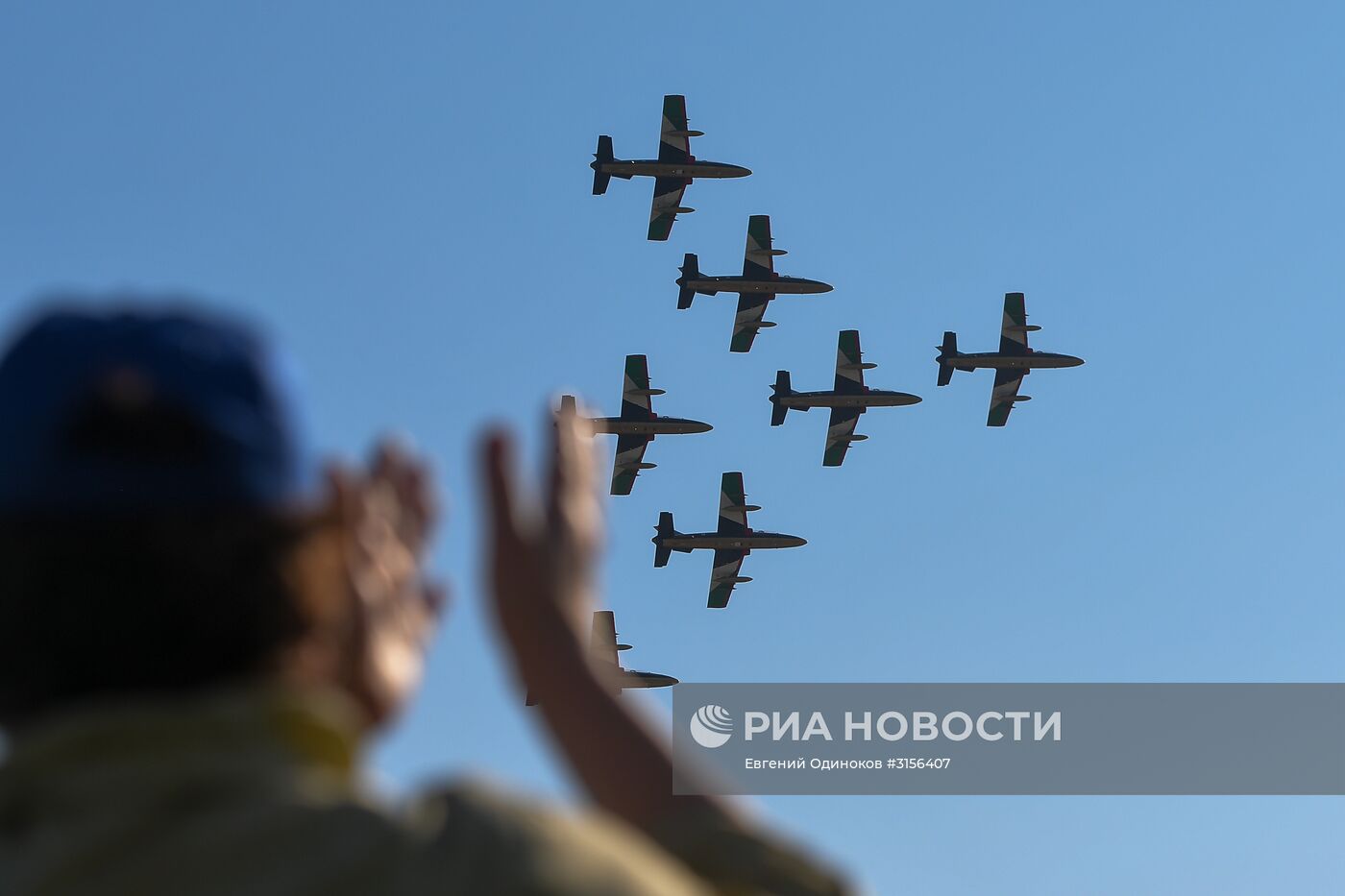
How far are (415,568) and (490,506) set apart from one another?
0.12 meters

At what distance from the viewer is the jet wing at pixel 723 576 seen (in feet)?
279

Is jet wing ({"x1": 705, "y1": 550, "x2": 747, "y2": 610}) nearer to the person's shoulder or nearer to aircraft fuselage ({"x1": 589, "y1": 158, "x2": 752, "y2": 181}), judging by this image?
aircraft fuselage ({"x1": 589, "y1": 158, "x2": 752, "y2": 181})

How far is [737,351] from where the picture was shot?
272 ft

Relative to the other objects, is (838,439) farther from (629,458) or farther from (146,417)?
(146,417)

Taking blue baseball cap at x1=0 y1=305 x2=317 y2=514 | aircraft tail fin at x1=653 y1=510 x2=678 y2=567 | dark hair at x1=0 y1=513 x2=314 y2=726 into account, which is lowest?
dark hair at x1=0 y1=513 x2=314 y2=726

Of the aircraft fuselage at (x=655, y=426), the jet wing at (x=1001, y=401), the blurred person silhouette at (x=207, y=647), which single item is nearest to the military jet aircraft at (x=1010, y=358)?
the jet wing at (x=1001, y=401)

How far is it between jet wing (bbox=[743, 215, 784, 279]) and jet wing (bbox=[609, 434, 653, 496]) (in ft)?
26.2

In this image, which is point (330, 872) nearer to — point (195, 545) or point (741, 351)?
point (195, 545)

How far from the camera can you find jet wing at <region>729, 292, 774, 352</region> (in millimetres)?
80062

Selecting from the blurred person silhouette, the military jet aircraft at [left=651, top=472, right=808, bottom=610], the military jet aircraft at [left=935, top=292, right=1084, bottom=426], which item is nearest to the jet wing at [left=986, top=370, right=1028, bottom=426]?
the military jet aircraft at [left=935, top=292, right=1084, bottom=426]

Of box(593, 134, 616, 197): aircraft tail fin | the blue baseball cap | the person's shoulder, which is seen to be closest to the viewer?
the person's shoulder

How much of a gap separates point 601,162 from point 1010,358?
70.8ft

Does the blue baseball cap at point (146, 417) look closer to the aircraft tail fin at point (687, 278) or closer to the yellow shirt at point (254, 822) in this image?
the yellow shirt at point (254, 822)

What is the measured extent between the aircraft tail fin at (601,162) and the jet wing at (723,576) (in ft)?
59.2
